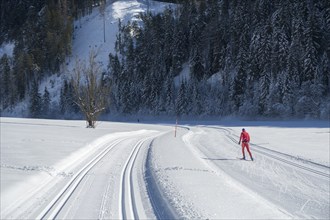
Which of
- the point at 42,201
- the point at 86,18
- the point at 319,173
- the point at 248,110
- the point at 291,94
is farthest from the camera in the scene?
the point at 86,18

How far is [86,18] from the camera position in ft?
414

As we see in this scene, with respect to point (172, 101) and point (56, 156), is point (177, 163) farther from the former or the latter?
point (172, 101)

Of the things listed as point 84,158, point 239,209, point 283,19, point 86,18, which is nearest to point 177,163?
point 84,158

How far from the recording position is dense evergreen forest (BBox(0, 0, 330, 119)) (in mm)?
59688

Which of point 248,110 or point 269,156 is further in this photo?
point 248,110

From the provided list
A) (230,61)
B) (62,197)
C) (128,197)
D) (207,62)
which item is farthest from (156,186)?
(207,62)

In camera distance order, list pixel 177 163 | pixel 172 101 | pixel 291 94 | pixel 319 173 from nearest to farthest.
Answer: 1. pixel 319 173
2. pixel 177 163
3. pixel 291 94
4. pixel 172 101

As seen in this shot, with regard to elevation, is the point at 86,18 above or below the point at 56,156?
above

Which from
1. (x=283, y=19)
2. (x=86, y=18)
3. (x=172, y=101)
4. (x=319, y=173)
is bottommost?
(x=319, y=173)

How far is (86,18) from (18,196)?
123607mm

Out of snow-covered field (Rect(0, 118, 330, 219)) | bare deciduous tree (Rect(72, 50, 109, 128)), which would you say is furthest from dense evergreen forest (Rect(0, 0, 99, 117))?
snow-covered field (Rect(0, 118, 330, 219))

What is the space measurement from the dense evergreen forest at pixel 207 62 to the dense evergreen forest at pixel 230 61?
0.18 metres

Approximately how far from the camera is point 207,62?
78688 mm

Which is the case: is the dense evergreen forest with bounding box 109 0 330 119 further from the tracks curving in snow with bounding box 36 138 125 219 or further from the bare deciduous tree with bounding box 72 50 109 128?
the tracks curving in snow with bounding box 36 138 125 219
